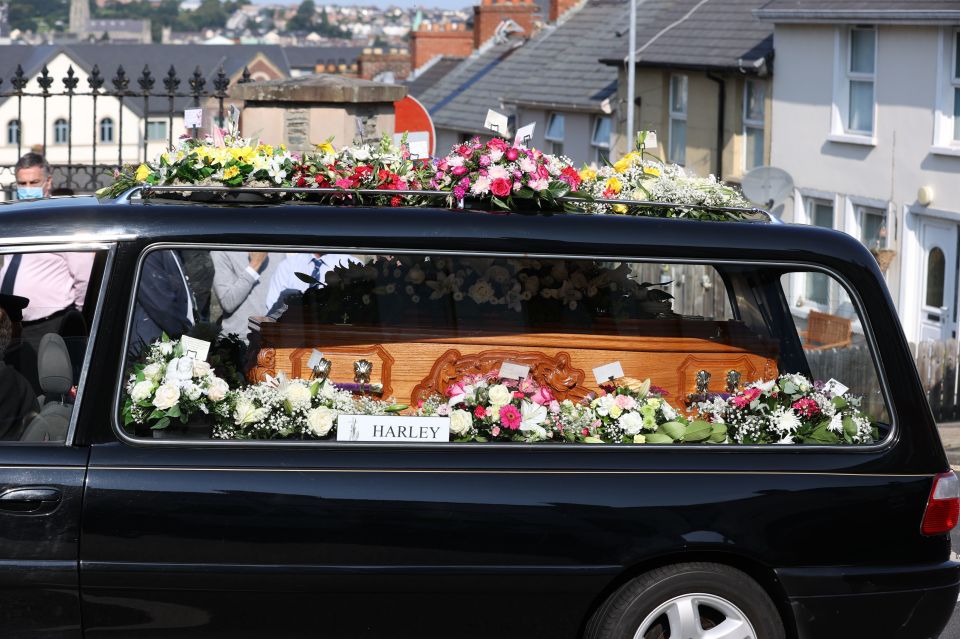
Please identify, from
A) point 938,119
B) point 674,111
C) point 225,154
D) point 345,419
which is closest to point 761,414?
point 345,419

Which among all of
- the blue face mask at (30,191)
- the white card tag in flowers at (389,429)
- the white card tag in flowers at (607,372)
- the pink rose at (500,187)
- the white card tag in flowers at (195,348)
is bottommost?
the white card tag in flowers at (389,429)

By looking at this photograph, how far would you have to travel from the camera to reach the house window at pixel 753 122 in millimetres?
26109

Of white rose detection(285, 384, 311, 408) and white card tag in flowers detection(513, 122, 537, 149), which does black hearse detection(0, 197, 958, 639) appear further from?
white card tag in flowers detection(513, 122, 537, 149)

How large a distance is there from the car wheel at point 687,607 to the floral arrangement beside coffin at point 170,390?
1496 mm

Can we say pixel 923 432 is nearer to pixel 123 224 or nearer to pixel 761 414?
pixel 761 414

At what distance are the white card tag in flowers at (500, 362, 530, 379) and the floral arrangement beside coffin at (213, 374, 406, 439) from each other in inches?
18.5

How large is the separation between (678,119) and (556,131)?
7.15m

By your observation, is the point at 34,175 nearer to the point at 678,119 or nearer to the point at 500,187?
the point at 500,187

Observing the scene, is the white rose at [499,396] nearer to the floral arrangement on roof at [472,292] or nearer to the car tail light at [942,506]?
the floral arrangement on roof at [472,292]

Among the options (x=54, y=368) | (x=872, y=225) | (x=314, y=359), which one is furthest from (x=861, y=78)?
(x=54, y=368)

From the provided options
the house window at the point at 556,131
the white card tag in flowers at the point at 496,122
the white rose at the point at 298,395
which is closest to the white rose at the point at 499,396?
the white rose at the point at 298,395

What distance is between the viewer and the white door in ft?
68.4

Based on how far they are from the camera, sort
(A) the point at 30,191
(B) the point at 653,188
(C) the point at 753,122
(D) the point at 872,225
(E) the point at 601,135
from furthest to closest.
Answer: (E) the point at 601,135
(C) the point at 753,122
(D) the point at 872,225
(A) the point at 30,191
(B) the point at 653,188

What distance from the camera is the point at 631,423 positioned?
15.7 ft
